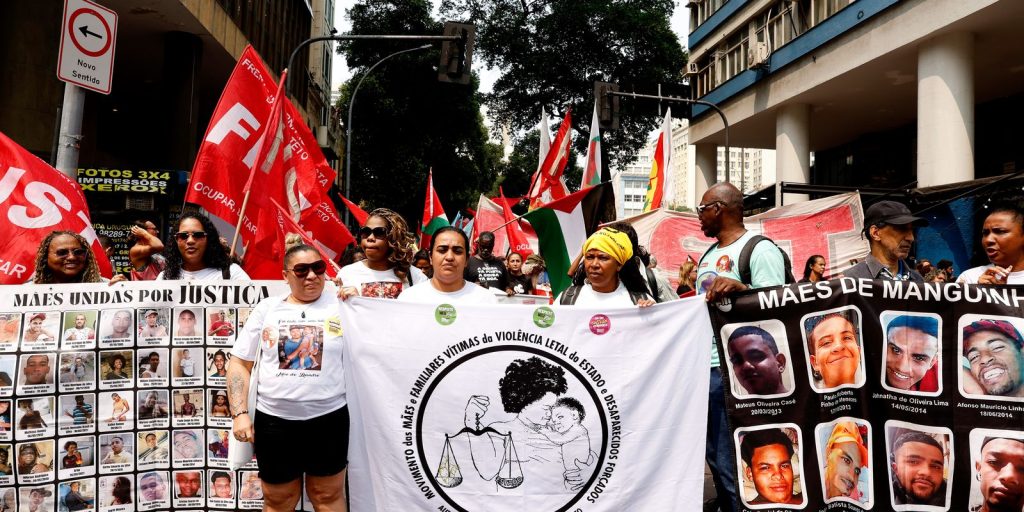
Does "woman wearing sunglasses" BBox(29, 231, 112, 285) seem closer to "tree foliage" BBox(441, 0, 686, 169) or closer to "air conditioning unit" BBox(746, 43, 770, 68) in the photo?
"air conditioning unit" BBox(746, 43, 770, 68)

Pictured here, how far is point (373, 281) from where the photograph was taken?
15.1ft

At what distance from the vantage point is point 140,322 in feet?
14.2

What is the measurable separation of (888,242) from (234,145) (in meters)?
4.76

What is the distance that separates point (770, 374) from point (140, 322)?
11.3 ft

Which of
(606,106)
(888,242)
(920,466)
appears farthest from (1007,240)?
(606,106)

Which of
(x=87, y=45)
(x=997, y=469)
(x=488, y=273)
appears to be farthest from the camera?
(x=488, y=273)

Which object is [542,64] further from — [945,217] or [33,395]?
[33,395]

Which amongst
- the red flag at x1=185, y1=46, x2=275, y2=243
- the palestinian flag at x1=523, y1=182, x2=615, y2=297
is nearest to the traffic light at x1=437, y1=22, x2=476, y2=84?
the palestinian flag at x1=523, y1=182, x2=615, y2=297

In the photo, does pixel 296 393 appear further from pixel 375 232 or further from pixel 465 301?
pixel 375 232

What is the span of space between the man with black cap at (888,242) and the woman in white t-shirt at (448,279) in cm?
220

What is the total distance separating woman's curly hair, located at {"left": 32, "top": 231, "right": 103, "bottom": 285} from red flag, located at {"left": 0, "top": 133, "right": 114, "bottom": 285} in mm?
261

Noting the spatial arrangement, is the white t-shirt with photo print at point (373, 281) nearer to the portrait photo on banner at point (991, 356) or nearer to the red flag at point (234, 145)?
the red flag at point (234, 145)

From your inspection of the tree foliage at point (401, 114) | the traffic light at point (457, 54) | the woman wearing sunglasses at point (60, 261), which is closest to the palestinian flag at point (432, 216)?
the traffic light at point (457, 54)

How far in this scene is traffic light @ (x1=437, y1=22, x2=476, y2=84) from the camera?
532 inches
